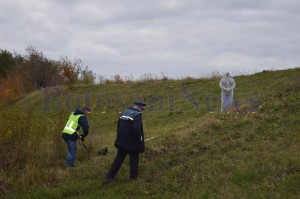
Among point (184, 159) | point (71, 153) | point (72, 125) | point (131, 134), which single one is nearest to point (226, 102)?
point (184, 159)

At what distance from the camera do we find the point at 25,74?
150 feet

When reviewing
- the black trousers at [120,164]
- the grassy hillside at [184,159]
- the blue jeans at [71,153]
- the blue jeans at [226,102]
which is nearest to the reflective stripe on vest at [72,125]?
the blue jeans at [71,153]

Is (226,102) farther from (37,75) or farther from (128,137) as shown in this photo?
(37,75)

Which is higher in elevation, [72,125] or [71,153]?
[72,125]

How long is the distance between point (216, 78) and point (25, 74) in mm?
26003

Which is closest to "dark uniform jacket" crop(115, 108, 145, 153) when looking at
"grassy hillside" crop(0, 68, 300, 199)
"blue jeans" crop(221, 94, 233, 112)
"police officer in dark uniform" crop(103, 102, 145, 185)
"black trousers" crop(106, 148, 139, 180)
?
"police officer in dark uniform" crop(103, 102, 145, 185)

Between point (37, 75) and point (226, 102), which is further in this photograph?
point (37, 75)

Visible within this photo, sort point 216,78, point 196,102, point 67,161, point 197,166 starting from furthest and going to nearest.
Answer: point 216,78
point 196,102
point 67,161
point 197,166

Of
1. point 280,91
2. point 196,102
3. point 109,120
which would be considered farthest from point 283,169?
point 109,120

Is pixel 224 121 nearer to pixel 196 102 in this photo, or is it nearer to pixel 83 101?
pixel 196 102

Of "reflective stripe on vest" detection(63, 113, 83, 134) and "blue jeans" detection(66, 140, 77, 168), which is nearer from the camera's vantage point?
"blue jeans" detection(66, 140, 77, 168)

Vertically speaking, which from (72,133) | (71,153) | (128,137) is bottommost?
(71,153)

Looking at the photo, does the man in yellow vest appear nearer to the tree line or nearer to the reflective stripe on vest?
the reflective stripe on vest

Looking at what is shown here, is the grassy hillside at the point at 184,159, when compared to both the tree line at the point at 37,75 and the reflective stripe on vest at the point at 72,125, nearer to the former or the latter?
the reflective stripe on vest at the point at 72,125
